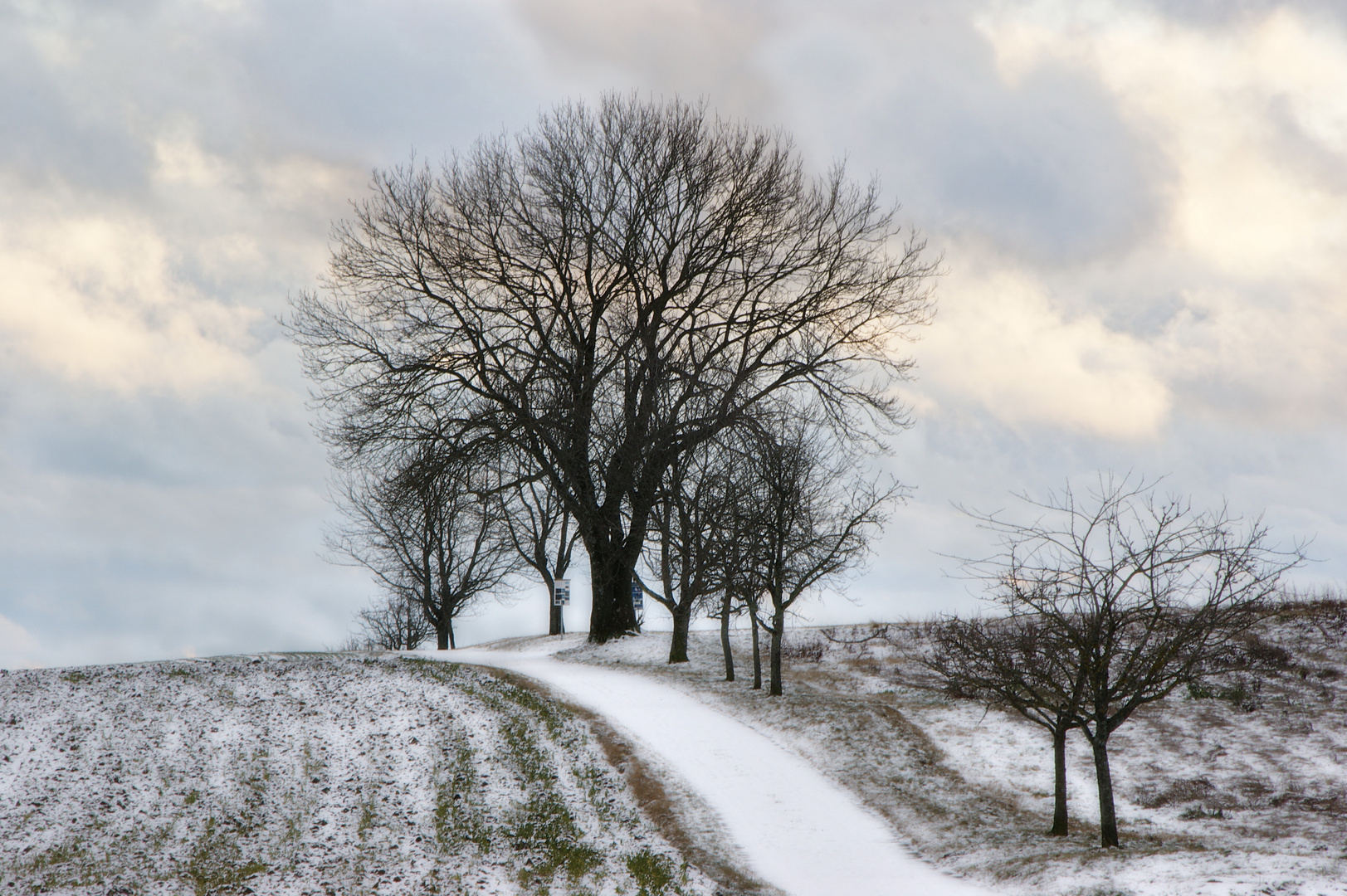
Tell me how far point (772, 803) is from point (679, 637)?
11.1 metres

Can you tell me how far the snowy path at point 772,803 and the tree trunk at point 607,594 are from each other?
7732 millimetres

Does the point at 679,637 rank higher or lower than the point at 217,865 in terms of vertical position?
higher

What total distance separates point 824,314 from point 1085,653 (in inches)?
678


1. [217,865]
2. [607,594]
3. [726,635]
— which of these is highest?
[607,594]

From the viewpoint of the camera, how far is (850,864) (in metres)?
11.5

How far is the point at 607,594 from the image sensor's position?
92.2 feet

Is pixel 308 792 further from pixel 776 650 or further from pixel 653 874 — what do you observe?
pixel 776 650

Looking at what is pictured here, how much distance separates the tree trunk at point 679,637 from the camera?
24.0 m

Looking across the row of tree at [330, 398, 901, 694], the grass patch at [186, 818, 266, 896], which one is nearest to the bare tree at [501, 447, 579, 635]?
the row of tree at [330, 398, 901, 694]

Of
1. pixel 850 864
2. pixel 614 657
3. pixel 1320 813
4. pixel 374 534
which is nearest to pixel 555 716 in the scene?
pixel 850 864

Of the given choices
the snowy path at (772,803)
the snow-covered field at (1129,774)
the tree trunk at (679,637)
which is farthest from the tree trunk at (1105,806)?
the tree trunk at (679,637)

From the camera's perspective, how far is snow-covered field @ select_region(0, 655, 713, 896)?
10.9 meters

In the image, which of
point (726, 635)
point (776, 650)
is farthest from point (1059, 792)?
point (726, 635)

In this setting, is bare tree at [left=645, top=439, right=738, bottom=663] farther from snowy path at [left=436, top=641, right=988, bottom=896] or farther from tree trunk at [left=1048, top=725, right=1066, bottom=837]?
tree trunk at [left=1048, top=725, right=1066, bottom=837]
